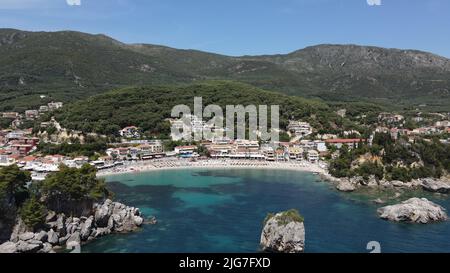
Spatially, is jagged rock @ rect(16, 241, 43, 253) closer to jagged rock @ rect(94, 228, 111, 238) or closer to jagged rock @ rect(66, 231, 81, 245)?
jagged rock @ rect(66, 231, 81, 245)

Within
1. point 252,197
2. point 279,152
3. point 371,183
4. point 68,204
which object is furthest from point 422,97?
point 68,204

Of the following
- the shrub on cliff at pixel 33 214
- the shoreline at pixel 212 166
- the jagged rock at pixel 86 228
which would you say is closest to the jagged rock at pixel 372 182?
the shoreline at pixel 212 166

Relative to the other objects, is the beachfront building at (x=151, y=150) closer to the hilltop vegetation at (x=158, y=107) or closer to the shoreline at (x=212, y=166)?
the shoreline at (x=212, y=166)

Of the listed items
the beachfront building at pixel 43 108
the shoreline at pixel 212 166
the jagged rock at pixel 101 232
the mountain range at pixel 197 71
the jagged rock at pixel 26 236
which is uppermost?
the mountain range at pixel 197 71

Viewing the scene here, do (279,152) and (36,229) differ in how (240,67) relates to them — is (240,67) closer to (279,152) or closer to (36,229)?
(279,152)

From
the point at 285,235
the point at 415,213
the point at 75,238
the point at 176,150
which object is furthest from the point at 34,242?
the point at 176,150

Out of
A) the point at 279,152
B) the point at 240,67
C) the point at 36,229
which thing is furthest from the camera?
the point at 240,67

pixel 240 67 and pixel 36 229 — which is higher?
pixel 240 67
